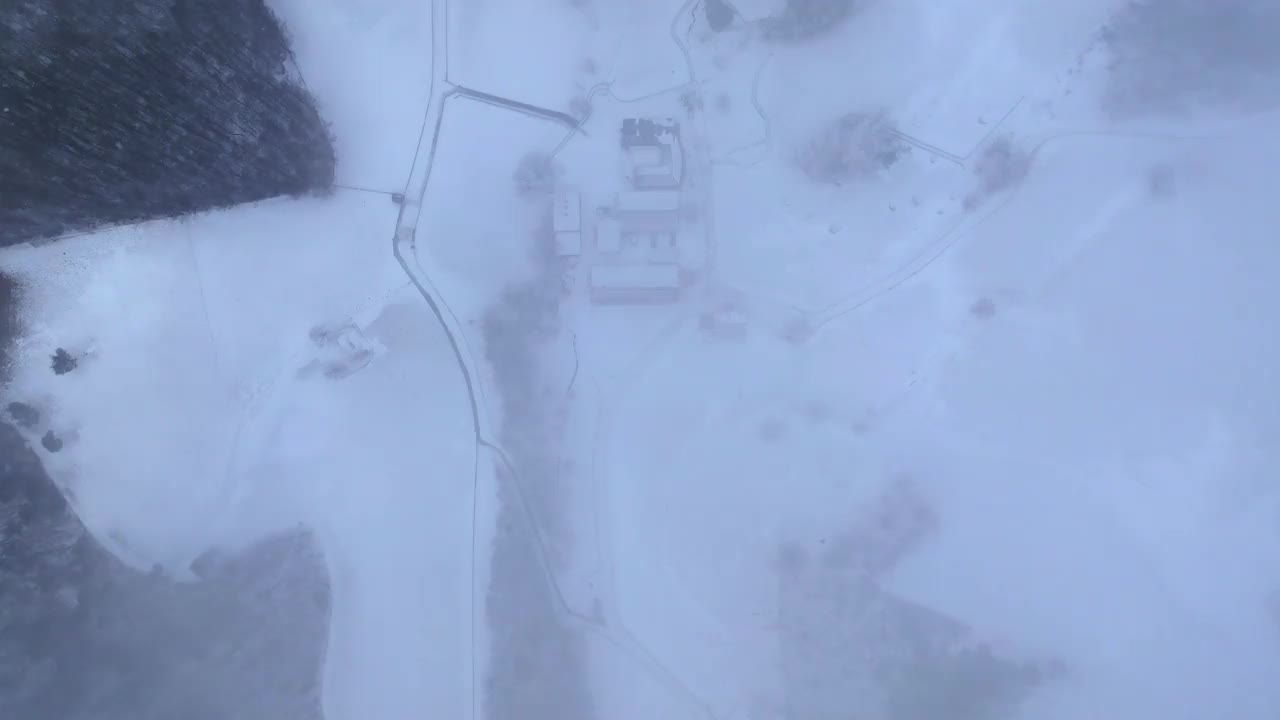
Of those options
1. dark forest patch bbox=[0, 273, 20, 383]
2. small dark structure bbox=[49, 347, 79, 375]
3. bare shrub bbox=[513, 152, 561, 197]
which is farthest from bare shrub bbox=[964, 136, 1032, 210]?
dark forest patch bbox=[0, 273, 20, 383]

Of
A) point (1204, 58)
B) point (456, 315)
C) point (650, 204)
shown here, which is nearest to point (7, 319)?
point (456, 315)

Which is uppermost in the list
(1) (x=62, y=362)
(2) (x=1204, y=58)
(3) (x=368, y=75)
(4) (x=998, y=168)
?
(2) (x=1204, y=58)

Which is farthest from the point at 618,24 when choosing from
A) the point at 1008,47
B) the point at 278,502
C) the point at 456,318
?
the point at 278,502

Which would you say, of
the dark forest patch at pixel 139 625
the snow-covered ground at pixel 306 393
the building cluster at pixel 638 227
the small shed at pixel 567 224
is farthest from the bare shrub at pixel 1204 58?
the dark forest patch at pixel 139 625

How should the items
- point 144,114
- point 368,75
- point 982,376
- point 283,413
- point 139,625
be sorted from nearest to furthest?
1. point 144,114
2. point 139,625
3. point 283,413
4. point 982,376
5. point 368,75

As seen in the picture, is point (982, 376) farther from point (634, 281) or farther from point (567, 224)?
point (567, 224)

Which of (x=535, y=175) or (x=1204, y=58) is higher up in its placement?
(x=1204, y=58)

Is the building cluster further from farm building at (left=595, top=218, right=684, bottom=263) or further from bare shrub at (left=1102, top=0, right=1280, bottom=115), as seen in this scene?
bare shrub at (left=1102, top=0, right=1280, bottom=115)

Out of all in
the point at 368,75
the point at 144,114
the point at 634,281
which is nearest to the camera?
the point at 144,114
